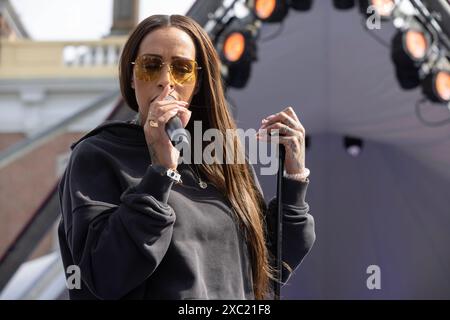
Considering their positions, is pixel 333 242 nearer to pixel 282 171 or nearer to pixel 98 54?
pixel 282 171

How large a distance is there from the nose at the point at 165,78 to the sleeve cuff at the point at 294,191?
275mm

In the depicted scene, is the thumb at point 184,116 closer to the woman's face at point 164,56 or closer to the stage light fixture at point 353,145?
the woman's face at point 164,56

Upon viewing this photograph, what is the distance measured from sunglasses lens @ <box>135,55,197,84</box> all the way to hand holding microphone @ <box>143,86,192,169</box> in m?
0.08

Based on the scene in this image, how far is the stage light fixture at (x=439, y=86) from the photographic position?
4629 mm

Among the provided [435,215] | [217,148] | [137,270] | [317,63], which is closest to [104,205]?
[137,270]

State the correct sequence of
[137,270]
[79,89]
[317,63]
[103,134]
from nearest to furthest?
[137,270]
[103,134]
[317,63]
[79,89]

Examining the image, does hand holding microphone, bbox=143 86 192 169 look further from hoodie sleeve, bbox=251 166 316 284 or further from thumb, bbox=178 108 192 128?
hoodie sleeve, bbox=251 166 316 284

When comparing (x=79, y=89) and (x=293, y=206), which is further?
(x=79, y=89)

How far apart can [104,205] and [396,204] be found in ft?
15.2

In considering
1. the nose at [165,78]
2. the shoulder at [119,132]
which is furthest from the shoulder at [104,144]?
the nose at [165,78]

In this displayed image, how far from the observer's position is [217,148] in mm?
1510

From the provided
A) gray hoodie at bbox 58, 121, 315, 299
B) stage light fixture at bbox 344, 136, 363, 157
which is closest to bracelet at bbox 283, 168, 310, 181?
gray hoodie at bbox 58, 121, 315, 299

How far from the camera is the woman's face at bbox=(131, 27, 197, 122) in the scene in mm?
1419

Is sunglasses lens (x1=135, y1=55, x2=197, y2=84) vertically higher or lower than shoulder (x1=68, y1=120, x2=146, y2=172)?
higher
